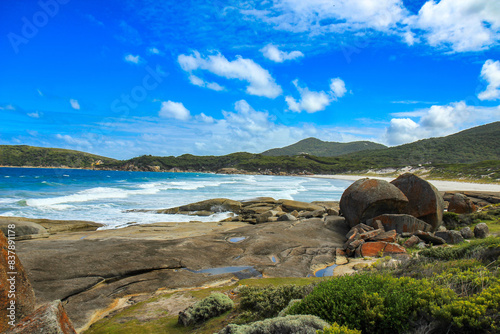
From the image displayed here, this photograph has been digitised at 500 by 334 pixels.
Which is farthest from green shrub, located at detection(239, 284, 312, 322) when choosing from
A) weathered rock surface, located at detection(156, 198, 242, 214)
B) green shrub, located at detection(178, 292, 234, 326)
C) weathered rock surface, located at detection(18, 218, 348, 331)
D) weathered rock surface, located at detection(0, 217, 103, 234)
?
weathered rock surface, located at detection(156, 198, 242, 214)

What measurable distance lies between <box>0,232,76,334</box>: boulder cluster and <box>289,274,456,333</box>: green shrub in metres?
3.82

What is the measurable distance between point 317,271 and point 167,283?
537 centimetres

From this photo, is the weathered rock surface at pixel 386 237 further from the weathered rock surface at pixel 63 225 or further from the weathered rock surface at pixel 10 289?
the weathered rock surface at pixel 63 225

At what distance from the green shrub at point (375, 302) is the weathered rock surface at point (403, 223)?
33.2 ft

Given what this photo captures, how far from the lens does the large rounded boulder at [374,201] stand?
14812mm

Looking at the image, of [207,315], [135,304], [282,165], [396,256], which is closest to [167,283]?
[135,304]

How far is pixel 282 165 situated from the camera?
149500 millimetres

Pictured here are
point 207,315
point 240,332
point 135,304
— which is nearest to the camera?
point 240,332

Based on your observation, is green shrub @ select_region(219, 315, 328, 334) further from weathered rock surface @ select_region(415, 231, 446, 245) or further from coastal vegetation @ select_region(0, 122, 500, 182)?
coastal vegetation @ select_region(0, 122, 500, 182)

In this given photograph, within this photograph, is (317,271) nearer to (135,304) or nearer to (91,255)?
(135,304)

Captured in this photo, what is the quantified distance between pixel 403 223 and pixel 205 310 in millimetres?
11887

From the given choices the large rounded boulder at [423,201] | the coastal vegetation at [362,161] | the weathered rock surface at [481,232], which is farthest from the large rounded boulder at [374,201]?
the coastal vegetation at [362,161]

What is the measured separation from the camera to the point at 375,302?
428 centimetres

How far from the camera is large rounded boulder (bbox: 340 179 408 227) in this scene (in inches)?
583
